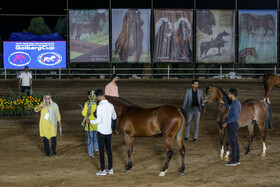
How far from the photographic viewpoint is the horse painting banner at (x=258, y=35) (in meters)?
39.9

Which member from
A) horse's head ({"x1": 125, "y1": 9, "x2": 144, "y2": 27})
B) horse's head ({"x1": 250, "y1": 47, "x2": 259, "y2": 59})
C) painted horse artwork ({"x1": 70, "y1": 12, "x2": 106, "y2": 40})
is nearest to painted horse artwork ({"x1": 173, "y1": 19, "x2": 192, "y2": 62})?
horse's head ({"x1": 125, "y1": 9, "x2": 144, "y2": 27})

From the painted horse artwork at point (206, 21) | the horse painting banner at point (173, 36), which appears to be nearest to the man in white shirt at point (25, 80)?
the horse painting banner at point (173, 36)

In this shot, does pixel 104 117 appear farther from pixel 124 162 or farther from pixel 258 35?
pixel 258 35

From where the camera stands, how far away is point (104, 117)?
956 cm

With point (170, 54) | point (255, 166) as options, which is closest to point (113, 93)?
point (255, 166)

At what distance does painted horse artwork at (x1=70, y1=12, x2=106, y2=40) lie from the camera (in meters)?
39.6

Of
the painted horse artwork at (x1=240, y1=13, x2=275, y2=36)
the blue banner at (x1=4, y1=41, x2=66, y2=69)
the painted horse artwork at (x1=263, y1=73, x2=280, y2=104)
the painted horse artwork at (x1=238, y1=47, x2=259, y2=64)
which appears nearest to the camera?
the painted horse artwork at (x1=263, y1=73, x2=280, y2=104)

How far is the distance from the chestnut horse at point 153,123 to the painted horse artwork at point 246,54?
1236 inches

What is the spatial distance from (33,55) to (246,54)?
18.1 m

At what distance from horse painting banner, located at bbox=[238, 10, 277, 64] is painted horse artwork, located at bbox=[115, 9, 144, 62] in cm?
838

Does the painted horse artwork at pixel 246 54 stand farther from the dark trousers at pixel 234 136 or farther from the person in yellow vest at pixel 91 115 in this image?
the dark trousers at pixel 234 136

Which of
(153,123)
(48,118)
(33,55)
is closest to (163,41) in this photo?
(33,55)

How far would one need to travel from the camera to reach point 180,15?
1561 inches

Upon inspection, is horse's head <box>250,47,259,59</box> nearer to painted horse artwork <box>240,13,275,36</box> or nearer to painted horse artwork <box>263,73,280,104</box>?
painted horse artwork <box>240,13,275,36</box>
